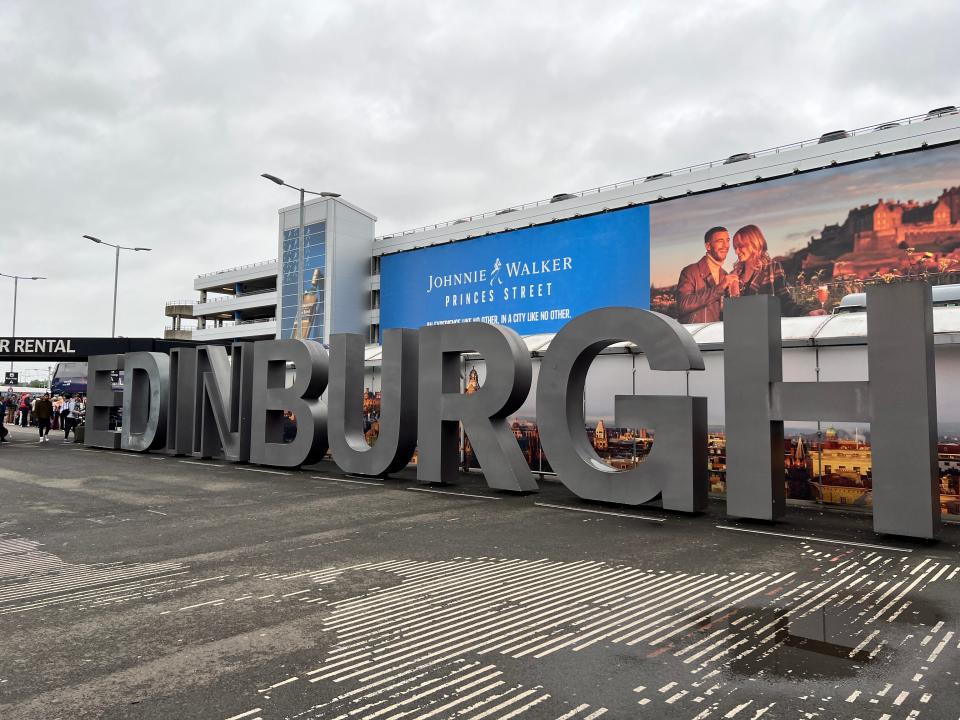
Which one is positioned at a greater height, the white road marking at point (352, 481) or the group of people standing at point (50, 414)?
the group of people standing at point (50, 414)

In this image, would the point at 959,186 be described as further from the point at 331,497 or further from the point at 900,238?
the point at 331,497

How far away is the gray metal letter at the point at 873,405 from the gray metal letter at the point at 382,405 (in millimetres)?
6827

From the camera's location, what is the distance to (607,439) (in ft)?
47.9

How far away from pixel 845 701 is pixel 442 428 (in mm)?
10286

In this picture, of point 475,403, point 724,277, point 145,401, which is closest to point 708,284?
point 724,277

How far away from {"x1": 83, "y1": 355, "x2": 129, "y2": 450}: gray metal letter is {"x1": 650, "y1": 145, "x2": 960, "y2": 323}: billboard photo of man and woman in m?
27.4

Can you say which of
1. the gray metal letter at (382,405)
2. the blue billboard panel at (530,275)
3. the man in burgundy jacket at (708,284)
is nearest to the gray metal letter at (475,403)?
the gray metal letter at (382,405)

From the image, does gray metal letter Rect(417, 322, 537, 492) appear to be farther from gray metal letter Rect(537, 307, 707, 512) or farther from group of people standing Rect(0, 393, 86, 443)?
group of people standing Rect(0, 393, 86, 443)

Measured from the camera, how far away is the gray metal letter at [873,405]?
8789 mm

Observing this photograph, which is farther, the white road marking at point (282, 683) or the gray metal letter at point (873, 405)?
the gray metal letter at point (873, 405)

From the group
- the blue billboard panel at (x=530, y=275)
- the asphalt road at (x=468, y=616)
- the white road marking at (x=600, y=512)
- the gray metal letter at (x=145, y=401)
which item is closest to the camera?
the asphalt road at (x=468, y=616)

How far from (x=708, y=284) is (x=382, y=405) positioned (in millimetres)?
27377

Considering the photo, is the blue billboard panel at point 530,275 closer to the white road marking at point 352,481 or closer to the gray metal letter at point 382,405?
the gray metal letter at point 382,405

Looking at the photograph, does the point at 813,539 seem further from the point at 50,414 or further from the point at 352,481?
the point at 50,414
